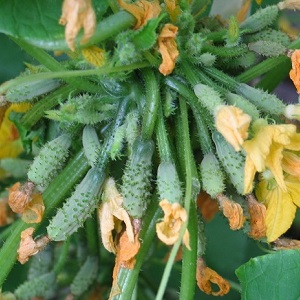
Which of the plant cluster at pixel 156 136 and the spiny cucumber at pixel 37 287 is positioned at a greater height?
the plant cluster at pixel 156 136

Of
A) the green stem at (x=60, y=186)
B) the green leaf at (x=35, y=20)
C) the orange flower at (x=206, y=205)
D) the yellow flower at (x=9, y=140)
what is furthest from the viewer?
the yellow flower at (x=9, y=140)

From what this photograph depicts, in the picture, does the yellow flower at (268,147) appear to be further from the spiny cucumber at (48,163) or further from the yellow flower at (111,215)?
the spiny cucumber at (48,163)

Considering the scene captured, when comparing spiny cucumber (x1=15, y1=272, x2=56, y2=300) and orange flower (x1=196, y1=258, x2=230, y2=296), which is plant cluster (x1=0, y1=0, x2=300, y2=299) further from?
spiny cucumber (x1=15, y1=272, x2=56, y2=300)

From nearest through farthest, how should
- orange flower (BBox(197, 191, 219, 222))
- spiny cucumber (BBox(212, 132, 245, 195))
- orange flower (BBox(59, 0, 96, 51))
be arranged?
orange flower (BBox(59, 0, 96, 51)), spiny cucumber (BBox(212, 132, 245, 195)), orange flower (BBox(197, 191, 219, 222))

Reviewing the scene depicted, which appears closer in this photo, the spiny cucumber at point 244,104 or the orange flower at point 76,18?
the orange flower at point 76,18

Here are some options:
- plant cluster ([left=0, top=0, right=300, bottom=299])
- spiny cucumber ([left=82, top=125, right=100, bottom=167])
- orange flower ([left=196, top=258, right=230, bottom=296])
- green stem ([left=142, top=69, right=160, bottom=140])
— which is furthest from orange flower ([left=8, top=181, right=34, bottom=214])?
orange flower ([left=196, top=258, right=230, bottom=296])

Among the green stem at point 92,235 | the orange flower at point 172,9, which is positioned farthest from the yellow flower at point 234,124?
the green stem at point 92,235
